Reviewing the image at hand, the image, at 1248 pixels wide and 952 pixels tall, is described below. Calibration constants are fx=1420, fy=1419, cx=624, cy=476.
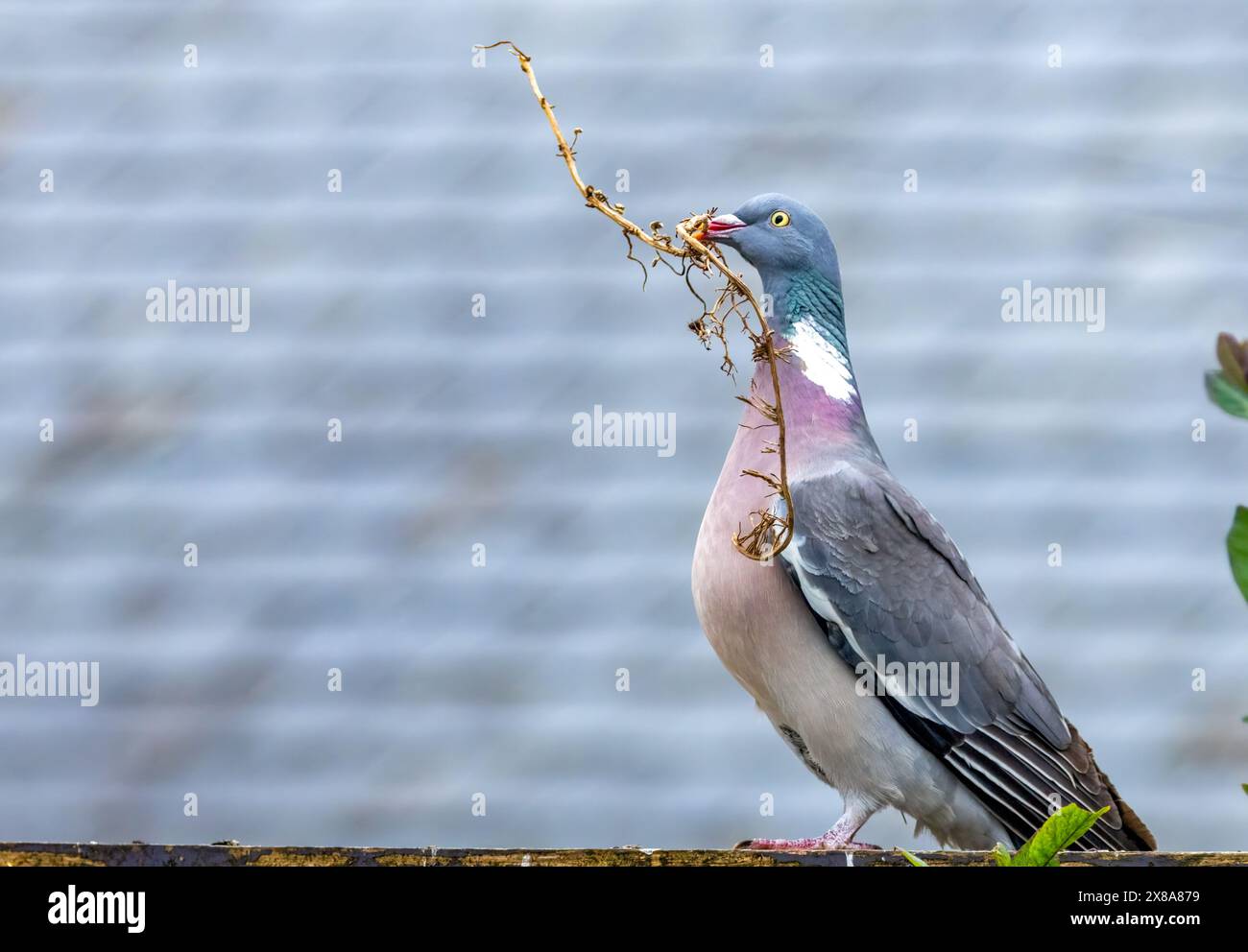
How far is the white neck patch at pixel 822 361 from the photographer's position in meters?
3.33

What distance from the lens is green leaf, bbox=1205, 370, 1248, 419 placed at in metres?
0.90

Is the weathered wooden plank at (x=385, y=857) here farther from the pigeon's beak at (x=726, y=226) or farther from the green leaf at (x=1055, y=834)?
the pigeon's beak at (x=726, y=226)

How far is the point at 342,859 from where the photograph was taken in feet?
4.66

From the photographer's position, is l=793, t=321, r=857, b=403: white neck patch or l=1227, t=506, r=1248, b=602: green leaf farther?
l=793, t=321, r=857, b=403: white neck patch

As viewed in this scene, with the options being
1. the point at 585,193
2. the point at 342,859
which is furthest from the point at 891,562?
the point at 342,859

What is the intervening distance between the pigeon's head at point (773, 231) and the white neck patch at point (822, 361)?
17 cm

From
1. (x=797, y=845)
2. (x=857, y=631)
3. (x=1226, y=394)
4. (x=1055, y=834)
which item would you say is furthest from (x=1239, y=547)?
(x=857, y=631)

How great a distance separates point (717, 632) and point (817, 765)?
39cm

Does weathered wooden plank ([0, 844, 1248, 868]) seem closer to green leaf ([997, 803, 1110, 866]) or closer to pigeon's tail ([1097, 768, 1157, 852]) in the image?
green leaf ([997, 803, 1110, 866])

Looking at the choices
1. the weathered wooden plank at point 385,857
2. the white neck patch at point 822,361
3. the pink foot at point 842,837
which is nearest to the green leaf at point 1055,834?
the weathered wooden plank at point 385,857

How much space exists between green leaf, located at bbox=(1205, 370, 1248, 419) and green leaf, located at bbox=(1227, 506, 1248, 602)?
8 centimetres

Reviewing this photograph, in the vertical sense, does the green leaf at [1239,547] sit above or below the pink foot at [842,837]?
above

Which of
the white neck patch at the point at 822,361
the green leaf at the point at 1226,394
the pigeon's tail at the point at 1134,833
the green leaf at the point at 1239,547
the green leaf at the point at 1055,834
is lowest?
the pigeon's tail at the point at 1134,833

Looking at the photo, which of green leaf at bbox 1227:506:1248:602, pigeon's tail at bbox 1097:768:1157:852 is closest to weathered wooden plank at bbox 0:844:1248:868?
green leaf at bbox 1227:506:1248:602
